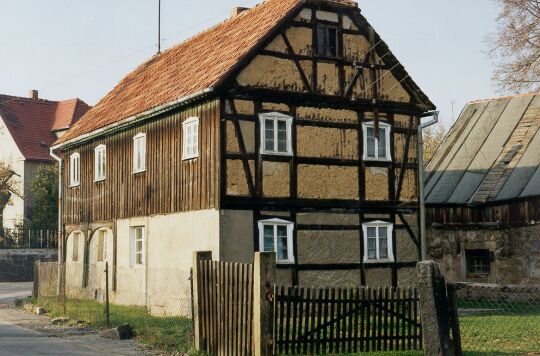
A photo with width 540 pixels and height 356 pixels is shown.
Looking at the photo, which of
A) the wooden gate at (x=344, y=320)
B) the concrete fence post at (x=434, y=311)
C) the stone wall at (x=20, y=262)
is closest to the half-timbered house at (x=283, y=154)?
the wooden gate at (x=344, y=320)

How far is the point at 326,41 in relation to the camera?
21.5 metres

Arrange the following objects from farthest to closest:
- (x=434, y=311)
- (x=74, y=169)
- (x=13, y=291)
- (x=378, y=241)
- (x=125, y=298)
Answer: (x=13, y=291) → (x=74, y=169) → (x=125, y=298) → (x=378, y=241) → (x=434, y=311)

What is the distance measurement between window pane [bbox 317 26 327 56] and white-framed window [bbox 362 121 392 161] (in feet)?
7.56

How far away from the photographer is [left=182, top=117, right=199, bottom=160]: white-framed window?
20.4 metres

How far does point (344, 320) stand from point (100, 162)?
15555mm

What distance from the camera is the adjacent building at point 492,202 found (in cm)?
2634

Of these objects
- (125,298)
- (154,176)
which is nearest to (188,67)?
(154,176)

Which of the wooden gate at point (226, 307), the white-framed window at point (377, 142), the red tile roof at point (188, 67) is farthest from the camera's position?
the white-framed window at point (377, 142)

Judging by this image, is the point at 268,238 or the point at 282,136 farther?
the point at 282,136

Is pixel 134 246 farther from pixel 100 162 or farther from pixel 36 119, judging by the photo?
pixel 36 119

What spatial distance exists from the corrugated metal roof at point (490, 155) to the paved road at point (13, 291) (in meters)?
15.1

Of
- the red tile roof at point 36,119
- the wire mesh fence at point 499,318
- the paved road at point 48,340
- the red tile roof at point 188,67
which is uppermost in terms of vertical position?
the red tile roof at point 36,119

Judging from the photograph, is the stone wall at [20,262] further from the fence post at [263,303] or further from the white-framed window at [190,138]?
the fence post at [263,303]

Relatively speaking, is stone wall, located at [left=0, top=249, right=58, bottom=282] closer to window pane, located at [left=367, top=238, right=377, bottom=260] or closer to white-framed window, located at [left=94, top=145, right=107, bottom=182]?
white-framed window, located at [left=94, top=145, right=107, bottom=182]
